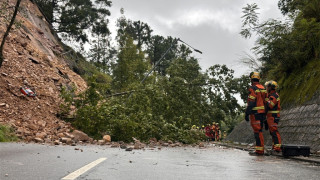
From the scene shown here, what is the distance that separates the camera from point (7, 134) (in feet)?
41.7

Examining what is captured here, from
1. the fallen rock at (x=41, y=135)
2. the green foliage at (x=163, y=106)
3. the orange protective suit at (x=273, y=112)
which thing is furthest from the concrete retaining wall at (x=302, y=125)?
the fallen rock at (x=41, y=135)

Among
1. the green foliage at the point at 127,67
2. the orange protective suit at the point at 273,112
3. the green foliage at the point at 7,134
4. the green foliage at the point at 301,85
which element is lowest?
the green foliage at the point at 7,134

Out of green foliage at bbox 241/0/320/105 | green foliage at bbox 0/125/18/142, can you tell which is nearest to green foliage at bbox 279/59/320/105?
green foliage at bbox 241/0/320/105

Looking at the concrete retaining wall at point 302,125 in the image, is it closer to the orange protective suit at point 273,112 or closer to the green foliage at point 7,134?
the orange protective suit at point 273,112

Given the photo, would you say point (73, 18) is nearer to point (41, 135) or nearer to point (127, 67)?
point (127, 67)

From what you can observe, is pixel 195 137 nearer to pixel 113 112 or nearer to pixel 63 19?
pixel 113 112

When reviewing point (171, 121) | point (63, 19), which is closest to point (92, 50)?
point (63, 19)

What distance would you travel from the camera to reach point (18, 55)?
19938 mm

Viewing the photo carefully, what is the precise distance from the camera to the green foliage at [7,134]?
477 inches

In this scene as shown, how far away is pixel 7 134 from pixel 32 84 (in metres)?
6.10

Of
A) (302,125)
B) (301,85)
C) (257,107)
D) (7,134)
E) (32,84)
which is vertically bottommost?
(7,134)

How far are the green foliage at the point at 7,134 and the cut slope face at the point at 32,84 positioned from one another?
1.15ft

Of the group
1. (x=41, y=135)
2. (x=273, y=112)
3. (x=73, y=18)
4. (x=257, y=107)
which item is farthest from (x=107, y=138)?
(x=73, y=18)

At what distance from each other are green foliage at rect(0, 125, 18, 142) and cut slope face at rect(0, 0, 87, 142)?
35 centimetres
